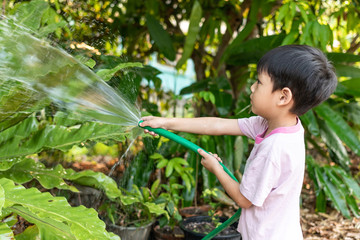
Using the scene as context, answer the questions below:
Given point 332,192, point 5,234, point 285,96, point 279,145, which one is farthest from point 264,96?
point 332,192

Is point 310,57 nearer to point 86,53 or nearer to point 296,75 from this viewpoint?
point 296,75

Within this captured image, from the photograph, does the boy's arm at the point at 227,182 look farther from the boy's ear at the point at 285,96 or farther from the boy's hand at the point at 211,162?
the boy's ear at the point at 285,96

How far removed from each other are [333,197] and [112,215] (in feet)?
5.71

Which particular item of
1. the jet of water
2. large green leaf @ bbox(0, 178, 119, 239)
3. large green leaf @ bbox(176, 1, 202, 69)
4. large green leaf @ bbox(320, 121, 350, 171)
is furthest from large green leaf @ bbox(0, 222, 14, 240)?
large green leaf @ bbox(320, 121, 350, 171)

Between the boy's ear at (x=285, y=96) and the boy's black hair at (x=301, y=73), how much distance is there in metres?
0.01

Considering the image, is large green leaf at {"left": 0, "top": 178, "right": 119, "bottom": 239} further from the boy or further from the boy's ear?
the boy's ear

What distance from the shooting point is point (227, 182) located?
1.39 m

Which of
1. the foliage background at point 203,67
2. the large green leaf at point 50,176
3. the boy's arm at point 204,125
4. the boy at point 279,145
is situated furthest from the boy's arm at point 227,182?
the large green leaf at point 50,176

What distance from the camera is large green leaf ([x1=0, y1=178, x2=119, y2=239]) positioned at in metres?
1.45

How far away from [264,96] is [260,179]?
285 mm

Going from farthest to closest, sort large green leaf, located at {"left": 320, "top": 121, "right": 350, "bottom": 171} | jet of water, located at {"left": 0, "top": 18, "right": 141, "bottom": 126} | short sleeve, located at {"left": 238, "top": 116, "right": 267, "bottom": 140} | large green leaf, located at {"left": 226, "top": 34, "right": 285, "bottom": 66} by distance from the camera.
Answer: large green leaf, located at {"left": 320, "top": 121, "right": 350, "bottom": 171}, large green leaf, located at {"left": 226, "top": 34, "right": 285, "bottom": 66}, jet of water, located at {"left": 0, "top": 18, "right": 141, "bottom": 126}, short sleeve, located at {"left": 238, "top": 116, "right": 267, "bottom": 140}

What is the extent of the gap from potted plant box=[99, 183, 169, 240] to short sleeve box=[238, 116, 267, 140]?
0.97 meters

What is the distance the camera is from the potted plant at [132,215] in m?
2.44

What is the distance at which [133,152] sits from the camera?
285 cm
